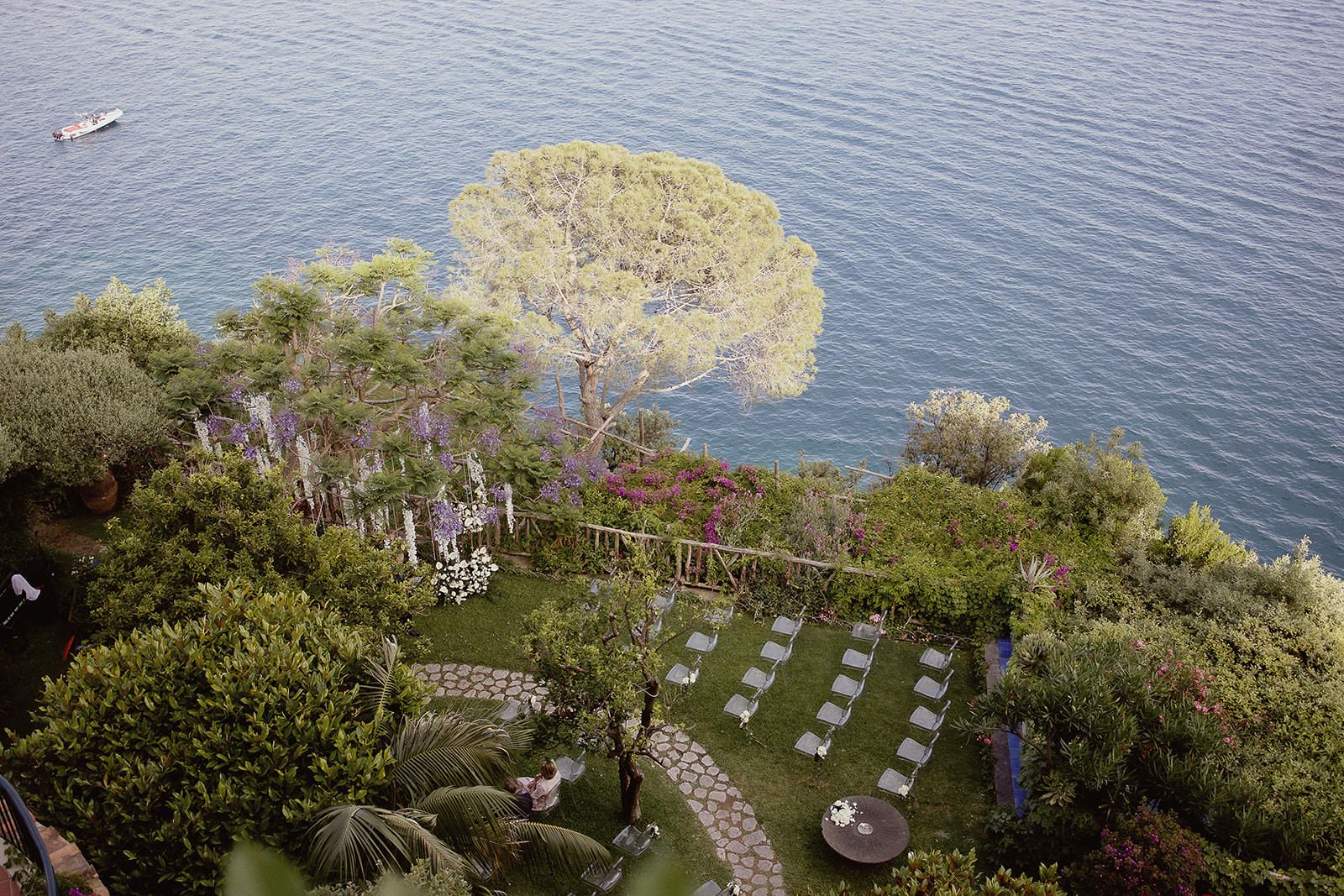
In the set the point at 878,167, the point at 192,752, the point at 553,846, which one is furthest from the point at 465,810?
the point at 878,167

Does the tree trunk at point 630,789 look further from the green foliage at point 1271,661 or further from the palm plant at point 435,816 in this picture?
the green foliage at point 1271,661

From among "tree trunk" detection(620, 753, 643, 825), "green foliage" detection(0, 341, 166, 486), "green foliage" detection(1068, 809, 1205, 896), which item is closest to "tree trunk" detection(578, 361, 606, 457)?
"green foliage" detection(0, 341, 166, 486)

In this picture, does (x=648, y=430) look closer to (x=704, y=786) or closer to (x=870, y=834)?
(x=704, y=786)

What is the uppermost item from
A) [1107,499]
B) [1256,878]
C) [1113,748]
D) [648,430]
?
[1113,748]

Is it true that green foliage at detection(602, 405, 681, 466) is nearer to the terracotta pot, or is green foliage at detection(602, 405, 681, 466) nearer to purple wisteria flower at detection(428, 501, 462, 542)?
purple wisteria flower at detection(428, 501, 462, 542)

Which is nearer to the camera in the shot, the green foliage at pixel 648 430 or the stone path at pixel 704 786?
the stone path at pixel 704 786

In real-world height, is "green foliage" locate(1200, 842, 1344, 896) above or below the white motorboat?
above

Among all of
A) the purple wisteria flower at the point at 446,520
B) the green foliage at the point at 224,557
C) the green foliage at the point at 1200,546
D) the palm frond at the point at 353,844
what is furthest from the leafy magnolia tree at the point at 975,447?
the palm frond at the point at 353,844
